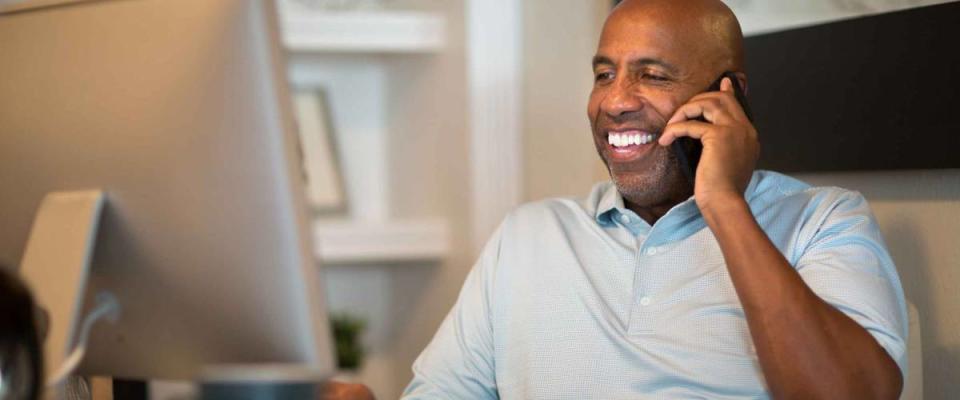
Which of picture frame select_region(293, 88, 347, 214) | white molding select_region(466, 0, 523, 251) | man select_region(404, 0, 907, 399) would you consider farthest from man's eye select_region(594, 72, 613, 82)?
picture frame select_region(293, 88, 347, 214)

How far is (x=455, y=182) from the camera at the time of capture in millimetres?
2826

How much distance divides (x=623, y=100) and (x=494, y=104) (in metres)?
1.01

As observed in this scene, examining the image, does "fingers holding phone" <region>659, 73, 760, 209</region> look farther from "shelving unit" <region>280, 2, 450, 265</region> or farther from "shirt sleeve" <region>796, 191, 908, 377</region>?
"shelving unit" <region>280, 2, 450, 265</region>

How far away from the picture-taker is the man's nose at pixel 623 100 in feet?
5.53

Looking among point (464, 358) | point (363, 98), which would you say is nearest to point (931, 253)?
point (464, 358)

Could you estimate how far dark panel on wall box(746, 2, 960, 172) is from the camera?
5.09ft

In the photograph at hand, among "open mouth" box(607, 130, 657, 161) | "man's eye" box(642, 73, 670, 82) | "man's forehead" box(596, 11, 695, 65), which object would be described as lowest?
"open mouth" box(607, 130, 657, 161)

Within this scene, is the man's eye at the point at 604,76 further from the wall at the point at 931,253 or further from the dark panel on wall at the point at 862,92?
the wall at the point at 931,253

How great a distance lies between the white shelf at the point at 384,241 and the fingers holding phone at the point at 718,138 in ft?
4.60

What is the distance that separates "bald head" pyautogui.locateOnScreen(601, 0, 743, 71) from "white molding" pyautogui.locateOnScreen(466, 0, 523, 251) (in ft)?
3.20

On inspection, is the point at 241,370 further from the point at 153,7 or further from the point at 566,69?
the point at 566,69

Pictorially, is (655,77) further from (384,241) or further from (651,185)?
(384,241)

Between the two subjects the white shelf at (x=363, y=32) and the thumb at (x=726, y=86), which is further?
the white shelf at (x=363, y=32)

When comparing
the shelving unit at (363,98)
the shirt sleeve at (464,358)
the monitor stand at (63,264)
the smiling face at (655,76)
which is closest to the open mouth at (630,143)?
the smiling face at (655,76)
